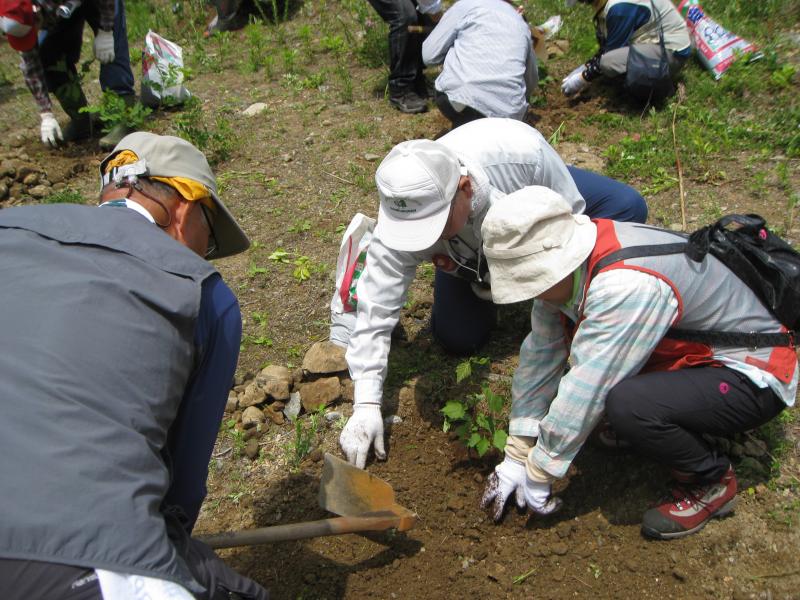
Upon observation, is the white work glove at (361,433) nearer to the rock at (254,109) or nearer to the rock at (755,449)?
the rock at (755,449)

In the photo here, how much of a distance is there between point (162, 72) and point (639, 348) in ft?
15.0

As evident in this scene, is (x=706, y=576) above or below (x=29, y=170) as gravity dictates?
below

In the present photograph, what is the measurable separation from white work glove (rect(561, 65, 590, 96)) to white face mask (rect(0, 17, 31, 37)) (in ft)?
12.5

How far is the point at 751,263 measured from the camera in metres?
1.90

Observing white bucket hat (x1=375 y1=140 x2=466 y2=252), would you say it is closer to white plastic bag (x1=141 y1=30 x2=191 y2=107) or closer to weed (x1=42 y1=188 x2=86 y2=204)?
weed (x1=42 y1=188 x2=86 y2=204)

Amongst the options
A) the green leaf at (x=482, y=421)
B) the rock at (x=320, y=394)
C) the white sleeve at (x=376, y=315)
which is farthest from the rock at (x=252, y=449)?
the green leaf at (x=482, y=421)

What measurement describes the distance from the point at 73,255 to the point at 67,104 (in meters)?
4.57

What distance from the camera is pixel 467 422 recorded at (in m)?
2.51

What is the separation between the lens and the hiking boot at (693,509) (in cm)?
215

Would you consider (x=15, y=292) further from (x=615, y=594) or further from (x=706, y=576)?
(x=706, y=576)

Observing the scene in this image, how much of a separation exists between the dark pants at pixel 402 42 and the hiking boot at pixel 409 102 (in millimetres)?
38

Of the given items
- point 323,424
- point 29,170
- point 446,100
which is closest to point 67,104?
point 29,170

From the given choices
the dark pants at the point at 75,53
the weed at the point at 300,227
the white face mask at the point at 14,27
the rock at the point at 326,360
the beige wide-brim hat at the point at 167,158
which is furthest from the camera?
the dark pants at the point at 75,53

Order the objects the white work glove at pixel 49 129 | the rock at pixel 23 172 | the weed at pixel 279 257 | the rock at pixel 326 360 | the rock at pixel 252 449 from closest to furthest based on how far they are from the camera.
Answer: the rock at pixel 252 449 → the rock at pixel 326 360 → the weed at pixel 279 257 → the rock at pixel 23 172 → the white work glove at pixel 49 129
